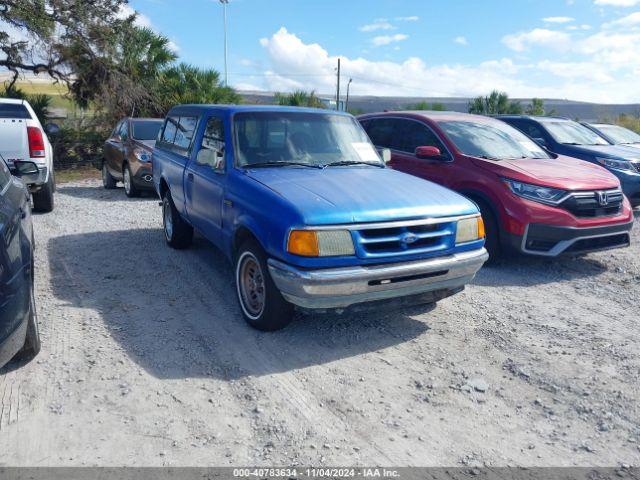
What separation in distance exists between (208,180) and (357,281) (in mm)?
2122

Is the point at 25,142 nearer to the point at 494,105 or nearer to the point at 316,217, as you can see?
the point at 316,217

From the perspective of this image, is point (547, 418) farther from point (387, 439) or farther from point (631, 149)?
point (631, 149)

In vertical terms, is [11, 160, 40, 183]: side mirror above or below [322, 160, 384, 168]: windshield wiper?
below

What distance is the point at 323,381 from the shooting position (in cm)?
356

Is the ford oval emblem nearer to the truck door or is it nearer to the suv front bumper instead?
the truck door

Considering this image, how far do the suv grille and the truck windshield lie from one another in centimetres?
232

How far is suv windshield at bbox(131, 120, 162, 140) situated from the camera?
35.2ft

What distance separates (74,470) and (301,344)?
1.86m

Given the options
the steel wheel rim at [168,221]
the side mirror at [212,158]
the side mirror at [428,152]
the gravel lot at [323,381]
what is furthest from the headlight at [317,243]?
the steel wheel rim at [168,221]

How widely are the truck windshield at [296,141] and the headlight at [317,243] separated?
4.27 ft

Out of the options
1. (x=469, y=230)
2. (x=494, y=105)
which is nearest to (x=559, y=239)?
(x=469, y=230)

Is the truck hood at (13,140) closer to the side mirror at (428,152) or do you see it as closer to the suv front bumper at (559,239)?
the side mirror at (428,152)

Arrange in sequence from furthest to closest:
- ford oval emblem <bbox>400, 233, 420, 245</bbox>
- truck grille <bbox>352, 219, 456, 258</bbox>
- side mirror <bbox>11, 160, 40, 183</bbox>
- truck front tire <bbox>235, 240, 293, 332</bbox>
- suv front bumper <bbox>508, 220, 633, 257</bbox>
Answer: suv front bumper <bbox>508, 220, 633, 257</bbox>
side mirror <bbox>11, 160, 40, 183</bbox>
truck front tire <bbox>235, 240, 293, 332</bbox>
ford oval emblem <bbox>400, 233, 420, 245</bbox>
truck grille <bbox>352, 219, 456, 258</bbox>

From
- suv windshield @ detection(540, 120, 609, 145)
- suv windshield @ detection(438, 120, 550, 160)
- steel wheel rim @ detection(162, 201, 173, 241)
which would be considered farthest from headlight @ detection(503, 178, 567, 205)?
suv windshield @ detection(540, 120, 609, 145)
